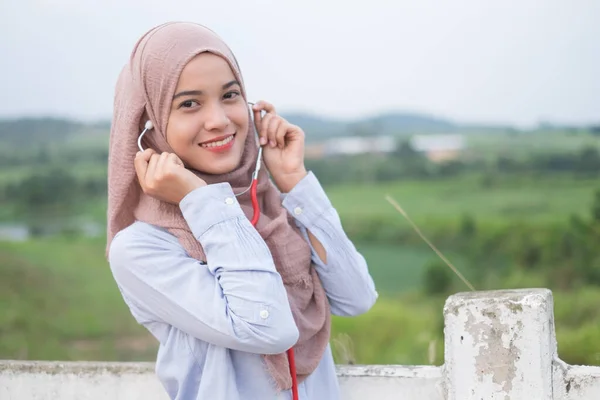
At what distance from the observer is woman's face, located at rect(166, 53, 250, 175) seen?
1.40m

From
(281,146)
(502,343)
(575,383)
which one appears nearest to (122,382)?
(281,146)

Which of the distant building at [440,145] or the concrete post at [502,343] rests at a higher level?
the concrete post at [502,343]

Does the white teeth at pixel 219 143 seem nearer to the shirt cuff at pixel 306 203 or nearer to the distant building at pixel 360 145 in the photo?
the shirt cuff at pixel 306 203

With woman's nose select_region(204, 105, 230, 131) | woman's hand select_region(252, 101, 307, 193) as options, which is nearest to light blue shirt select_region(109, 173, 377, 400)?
woman's nose select_region(204, 105, 230, 131)

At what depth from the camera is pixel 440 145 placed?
10.0 m

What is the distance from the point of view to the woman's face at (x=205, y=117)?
140 cm

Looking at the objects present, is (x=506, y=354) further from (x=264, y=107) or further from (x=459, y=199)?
(x=459, y=199)

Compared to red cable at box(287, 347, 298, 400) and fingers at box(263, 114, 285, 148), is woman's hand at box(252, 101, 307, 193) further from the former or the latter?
red cable at box(287, 347, 298, 400)

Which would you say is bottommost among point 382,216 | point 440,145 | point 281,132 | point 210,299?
point 382,216

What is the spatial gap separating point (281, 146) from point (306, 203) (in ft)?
0.45

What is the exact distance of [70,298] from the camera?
28.9 ft

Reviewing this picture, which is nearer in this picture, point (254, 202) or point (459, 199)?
point (254, 202)

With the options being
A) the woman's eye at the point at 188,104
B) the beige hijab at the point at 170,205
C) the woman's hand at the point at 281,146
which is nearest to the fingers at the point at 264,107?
the woman's hand at the point at 281,146

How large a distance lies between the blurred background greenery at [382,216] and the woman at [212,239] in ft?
18.8
